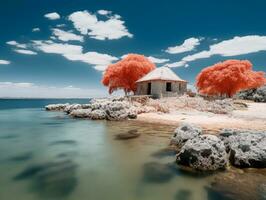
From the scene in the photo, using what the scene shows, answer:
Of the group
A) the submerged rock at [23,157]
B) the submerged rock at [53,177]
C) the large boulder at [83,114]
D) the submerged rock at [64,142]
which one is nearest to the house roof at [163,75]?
the large boulder at [83,114]

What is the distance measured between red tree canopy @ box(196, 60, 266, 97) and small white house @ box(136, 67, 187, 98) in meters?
6.60

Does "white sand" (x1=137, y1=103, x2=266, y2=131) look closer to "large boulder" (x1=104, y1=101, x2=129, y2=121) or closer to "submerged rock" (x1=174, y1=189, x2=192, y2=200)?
"large boulder" (x1=104, y1=101, x2=129, y2=121)

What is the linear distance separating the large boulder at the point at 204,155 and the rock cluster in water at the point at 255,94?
29.9 m

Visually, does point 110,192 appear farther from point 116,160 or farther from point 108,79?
point 108,79

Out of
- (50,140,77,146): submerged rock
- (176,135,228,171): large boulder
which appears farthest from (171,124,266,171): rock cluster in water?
(50,140,77,146): submerged rock

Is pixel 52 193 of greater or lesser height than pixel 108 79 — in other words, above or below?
below

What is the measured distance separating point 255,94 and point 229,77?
15.2 ft

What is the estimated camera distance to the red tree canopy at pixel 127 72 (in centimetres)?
4097

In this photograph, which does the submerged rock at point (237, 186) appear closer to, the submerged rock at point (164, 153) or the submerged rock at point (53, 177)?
the submerged rock at point (164, 153)

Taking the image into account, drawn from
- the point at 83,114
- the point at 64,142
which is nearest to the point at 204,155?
the point at 64,142

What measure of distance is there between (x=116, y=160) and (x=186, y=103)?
2061 centimetres

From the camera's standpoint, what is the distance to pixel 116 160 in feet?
32.0

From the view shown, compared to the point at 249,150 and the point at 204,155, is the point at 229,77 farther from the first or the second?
the point at 204,155

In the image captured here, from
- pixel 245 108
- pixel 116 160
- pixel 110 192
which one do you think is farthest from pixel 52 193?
pixel 245 108
